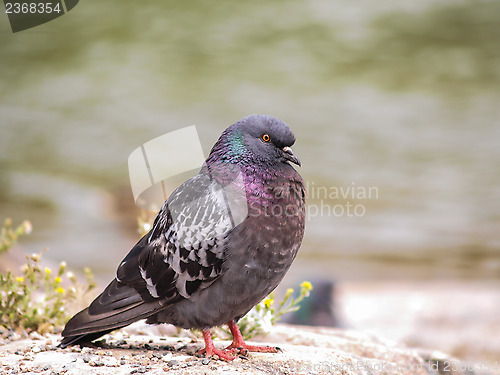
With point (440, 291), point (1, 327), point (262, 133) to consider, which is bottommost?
point (440, 291)

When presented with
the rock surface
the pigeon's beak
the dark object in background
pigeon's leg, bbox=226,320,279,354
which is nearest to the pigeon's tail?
the rock surface

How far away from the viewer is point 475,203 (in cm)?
1235

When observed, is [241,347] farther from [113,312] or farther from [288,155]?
[288,155]

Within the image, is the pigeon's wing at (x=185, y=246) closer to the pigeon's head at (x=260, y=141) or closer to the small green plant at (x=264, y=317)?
the pigeon's head at (x=260, y=141)

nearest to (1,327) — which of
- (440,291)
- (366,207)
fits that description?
(440,291)

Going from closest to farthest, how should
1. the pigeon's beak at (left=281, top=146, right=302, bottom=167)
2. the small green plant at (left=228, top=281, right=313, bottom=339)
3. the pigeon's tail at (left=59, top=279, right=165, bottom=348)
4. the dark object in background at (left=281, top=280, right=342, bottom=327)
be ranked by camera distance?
the pigeon's tail at (left=59, top=279, right=165, bottom=348), the pigeon's beak at (left=281, top=146, right=302, bottom=167), the small green plant at (left=228, top=281, right=313, bottom=339), the dark object in background at (left=281, top=280, right=342, bottom=327)

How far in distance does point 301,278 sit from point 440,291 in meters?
2.52

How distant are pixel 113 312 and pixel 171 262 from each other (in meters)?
0.63

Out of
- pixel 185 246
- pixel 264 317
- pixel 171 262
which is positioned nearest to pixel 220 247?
pixel 185 246

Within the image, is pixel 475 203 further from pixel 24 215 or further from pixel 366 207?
pixel 24 215

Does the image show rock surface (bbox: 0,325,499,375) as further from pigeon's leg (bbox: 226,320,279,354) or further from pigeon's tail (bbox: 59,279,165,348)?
pigeon's tail (bbox: 59,279,165,348)

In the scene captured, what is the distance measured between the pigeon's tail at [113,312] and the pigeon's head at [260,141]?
1.33 m

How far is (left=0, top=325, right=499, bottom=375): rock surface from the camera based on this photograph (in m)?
4.31

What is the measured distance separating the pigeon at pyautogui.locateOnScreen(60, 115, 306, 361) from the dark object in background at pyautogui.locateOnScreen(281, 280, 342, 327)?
209 inches
